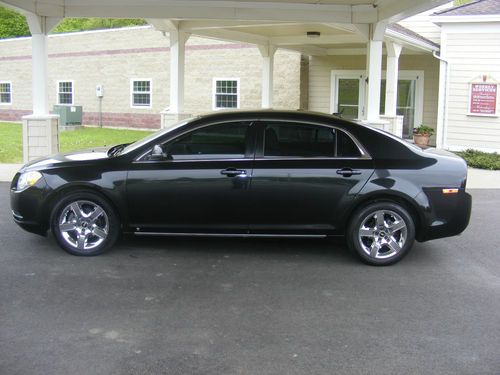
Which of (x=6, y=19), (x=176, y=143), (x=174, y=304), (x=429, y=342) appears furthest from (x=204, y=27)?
(x=6, y=19)

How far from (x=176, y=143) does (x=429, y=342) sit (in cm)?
336

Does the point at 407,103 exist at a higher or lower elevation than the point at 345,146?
higher

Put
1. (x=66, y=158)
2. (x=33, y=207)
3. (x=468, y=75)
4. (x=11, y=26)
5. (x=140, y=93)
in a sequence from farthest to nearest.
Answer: (x=11, y=26) → (x=140, y=93) → (x=468, y=75) → (x=66, y=158) → (x=33, y=207)

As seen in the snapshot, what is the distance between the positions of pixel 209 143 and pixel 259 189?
29.8 inches

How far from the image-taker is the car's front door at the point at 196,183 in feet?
20.1

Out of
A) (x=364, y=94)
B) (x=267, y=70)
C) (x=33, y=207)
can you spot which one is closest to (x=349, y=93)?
(x=364, y=94)

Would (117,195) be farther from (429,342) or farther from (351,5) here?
(351,5)

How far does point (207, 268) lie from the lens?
595 cm

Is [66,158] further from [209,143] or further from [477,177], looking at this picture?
[477,177]

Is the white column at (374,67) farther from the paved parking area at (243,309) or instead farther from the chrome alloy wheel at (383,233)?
the chrome alloy wheel at (383,233)

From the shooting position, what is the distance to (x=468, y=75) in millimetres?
17109

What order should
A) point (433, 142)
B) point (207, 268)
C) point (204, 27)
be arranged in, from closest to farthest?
point (207, 268) < point (204, 27) < point (433, 142)

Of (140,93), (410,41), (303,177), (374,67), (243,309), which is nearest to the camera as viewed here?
(243,309)

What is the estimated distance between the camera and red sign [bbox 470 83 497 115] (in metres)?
16.7
